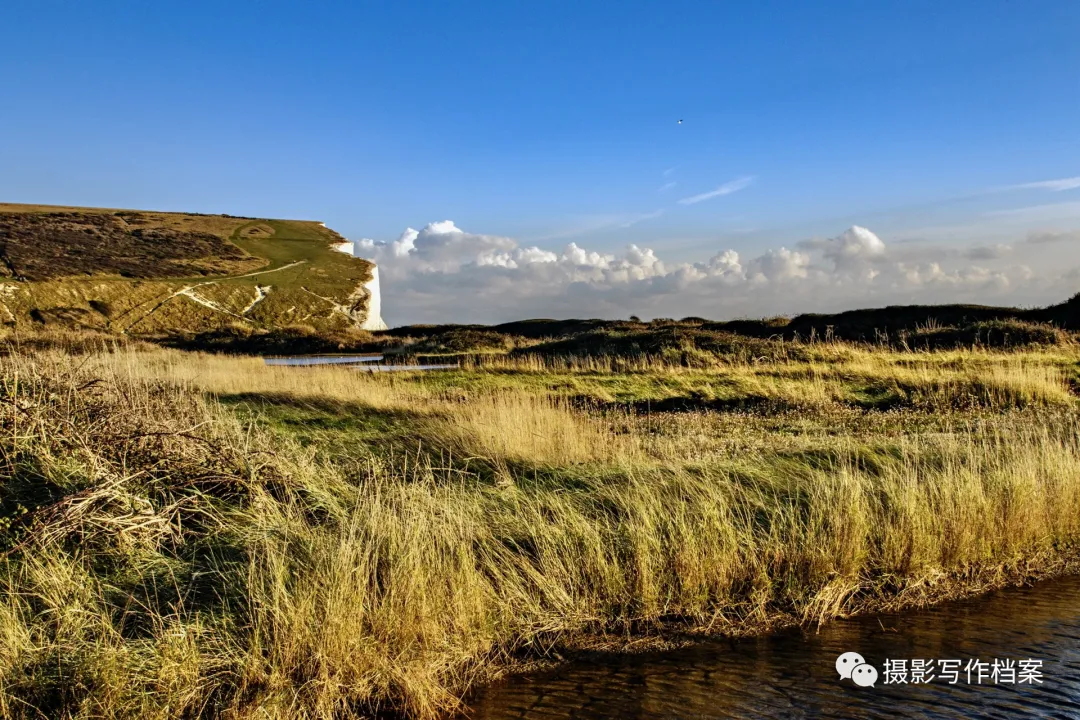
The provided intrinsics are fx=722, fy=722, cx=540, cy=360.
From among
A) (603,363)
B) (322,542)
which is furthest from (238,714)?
(603,363)

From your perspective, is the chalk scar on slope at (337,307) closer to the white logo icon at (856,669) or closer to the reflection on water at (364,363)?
the reflection on water at (364,363)

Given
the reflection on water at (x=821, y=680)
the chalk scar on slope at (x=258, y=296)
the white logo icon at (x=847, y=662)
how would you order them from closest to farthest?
the reflection on water at (x=821, y=680), the white logo icon at (x=847, y=662), the chalk scar on slope at (x=258, y=296)

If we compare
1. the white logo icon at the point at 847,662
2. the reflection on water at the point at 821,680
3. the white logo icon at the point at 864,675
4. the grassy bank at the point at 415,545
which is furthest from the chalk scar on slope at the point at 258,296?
the white logo icon at the point at 864,675

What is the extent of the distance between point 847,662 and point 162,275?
69.8 meters

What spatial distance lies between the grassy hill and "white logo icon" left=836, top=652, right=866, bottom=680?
51321 mm

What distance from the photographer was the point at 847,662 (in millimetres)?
5395

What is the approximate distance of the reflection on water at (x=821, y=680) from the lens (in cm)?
475

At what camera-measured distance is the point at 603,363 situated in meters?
25.6

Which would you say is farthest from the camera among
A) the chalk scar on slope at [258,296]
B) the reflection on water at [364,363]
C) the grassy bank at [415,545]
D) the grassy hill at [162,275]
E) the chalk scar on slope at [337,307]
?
the chalk scar on slope at [337,307]

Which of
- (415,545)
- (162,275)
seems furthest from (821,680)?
(162,275)

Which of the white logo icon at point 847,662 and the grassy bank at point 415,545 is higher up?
the grassy bank at point 415,545

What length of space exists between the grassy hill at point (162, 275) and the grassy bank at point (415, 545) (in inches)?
1797

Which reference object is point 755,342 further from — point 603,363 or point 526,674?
point 526,674

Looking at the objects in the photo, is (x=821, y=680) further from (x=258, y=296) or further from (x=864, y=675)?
(x=258, y=296)
